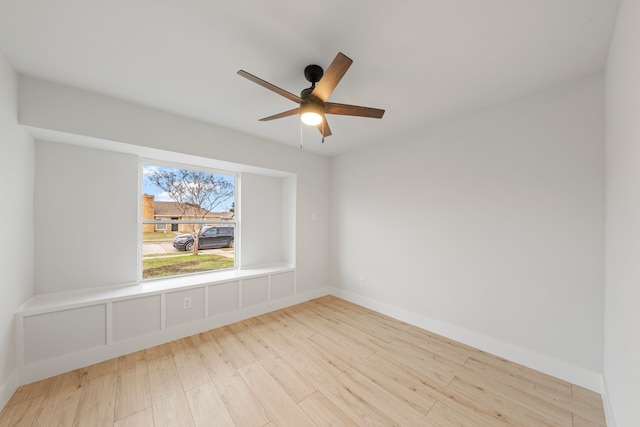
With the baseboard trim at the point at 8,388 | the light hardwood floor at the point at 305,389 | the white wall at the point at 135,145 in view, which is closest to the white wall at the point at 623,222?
the light hardwood floor at the point at 305,389

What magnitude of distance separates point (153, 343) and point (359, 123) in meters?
3.45

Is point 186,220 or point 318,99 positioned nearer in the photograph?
point 318,99

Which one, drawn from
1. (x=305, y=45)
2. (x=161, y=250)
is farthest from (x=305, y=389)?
(x=305, y=45)

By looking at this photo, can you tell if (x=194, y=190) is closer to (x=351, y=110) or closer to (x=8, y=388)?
(x=8, y=388)

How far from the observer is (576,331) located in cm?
190

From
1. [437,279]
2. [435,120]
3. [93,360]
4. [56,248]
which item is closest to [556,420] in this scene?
[437,279]

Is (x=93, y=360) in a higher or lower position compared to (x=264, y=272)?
lower

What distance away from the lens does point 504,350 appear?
224 centimetres

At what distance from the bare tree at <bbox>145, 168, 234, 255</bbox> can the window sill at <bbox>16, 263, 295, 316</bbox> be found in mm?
534

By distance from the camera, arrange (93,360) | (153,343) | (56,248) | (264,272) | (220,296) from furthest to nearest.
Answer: (264,272)
(220,296)
(153,343)
(56,248)
(93,360)

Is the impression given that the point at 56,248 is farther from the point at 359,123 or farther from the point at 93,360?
the point at 359,123

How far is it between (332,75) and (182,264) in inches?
123

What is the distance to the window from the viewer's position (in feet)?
9.55

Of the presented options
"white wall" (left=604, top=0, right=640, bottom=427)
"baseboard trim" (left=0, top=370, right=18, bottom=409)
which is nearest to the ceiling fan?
"white wall" (left=604, top=0, right=640, bottom=427)
